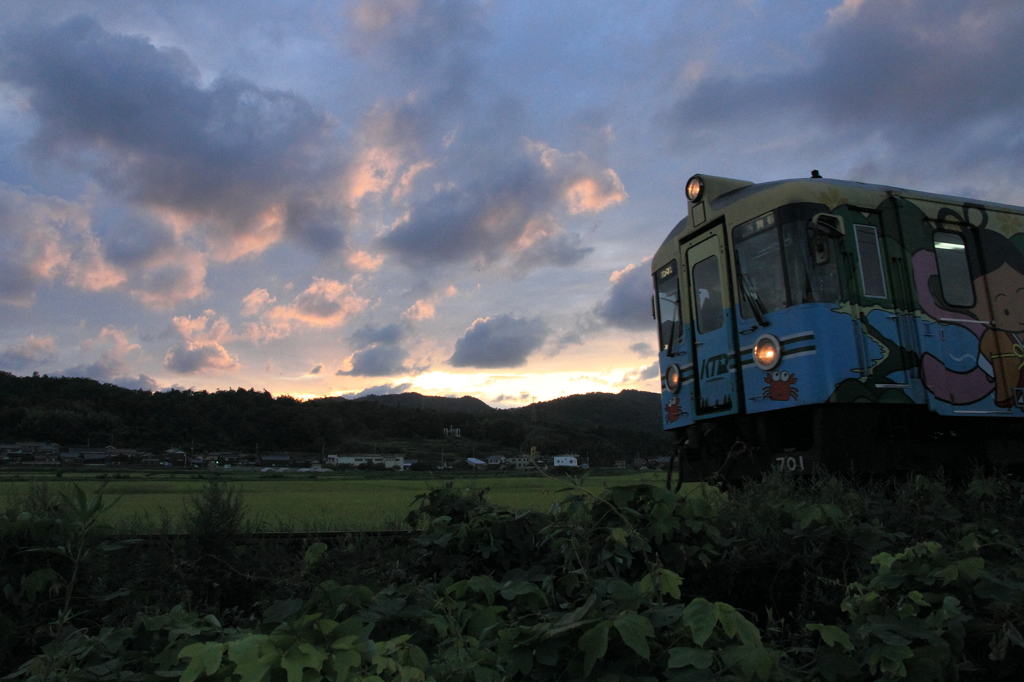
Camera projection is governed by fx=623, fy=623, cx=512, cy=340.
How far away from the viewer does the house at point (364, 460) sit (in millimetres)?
24750

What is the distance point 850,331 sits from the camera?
18.1 feet

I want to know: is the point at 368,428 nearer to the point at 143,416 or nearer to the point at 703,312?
the point at 143,416

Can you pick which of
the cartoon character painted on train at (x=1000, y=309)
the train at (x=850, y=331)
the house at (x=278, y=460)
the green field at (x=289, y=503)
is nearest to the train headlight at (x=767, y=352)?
the train at (x=850, y=331)

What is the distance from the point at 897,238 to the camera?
6.09 metres

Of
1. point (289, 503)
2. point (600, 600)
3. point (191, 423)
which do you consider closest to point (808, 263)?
point (600, 600)

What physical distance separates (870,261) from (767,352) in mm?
1325

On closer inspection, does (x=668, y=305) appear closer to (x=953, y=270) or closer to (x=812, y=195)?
(x=812, y=195)

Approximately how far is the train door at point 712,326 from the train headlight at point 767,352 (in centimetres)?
38

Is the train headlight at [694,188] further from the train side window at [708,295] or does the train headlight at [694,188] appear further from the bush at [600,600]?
the bush at [600,600]

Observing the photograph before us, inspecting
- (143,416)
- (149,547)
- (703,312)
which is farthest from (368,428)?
(149,547)

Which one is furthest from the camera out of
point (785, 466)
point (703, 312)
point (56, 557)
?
point (703, 312)

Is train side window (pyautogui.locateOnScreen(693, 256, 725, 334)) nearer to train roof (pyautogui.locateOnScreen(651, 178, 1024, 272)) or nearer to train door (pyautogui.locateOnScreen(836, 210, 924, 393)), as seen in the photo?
train roof (pyautogui.locateOnScreen(651, 178, 1024, 272))

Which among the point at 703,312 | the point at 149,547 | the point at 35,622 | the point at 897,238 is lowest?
the point at 35,622

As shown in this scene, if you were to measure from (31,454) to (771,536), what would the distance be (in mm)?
20646
